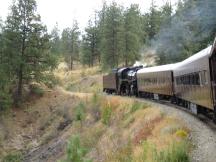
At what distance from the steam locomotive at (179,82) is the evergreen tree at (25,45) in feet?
27.4

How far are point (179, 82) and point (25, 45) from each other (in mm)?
23779

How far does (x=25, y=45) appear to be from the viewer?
47.2m

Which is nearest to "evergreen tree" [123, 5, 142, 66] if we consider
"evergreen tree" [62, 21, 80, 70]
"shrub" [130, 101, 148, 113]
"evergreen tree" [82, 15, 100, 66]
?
"evergreen tree" [82, 15, 100, 66]

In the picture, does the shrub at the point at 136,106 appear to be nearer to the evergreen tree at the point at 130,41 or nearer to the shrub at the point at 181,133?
the shrub at the point at 181,133

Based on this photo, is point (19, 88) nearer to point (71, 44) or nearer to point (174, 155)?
point (174, 155)

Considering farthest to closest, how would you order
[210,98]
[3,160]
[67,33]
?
[67,33] < [3,160] < [210,98]

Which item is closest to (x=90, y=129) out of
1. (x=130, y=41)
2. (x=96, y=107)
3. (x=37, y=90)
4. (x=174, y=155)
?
(x=96, y=107)

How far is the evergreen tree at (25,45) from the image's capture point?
152 feet

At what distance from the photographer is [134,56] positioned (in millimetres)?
74250

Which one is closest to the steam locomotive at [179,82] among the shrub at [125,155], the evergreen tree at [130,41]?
the shrub at [125,155]

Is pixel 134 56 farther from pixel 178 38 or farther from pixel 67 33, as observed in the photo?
pixel 67 33

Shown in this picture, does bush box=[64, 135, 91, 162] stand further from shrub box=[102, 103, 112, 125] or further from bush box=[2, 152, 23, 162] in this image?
bush box=[2, 152, 23, 162]

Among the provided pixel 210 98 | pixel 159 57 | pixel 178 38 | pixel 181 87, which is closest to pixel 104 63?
pixel 159 57

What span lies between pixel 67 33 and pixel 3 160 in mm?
85204
